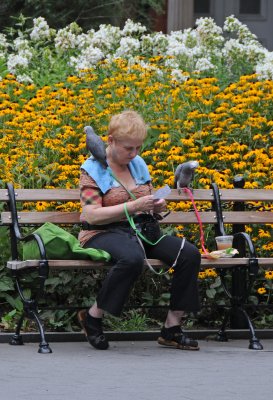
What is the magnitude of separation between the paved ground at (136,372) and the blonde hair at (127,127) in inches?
48.2

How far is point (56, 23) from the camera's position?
14156 mm

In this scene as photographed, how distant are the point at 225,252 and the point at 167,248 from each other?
1.42 feet

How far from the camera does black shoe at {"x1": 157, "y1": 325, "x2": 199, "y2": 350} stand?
7244 mm

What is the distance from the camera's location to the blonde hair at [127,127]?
282 inches

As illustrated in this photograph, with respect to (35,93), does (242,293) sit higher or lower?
lower

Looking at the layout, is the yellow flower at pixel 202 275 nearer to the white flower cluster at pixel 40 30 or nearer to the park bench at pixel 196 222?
the park bench at pixel 196 222

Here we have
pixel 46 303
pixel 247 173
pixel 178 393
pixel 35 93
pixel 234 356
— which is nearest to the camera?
pixel 178 393

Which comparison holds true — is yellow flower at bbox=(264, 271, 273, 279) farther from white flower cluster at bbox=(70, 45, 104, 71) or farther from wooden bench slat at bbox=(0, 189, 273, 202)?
white flower cluster at bbox=(70, 45, 104, 71)

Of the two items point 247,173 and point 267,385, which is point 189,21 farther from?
point 267,385

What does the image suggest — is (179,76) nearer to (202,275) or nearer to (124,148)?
(202,275)

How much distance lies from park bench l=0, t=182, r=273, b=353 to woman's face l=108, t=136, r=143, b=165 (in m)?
0.62

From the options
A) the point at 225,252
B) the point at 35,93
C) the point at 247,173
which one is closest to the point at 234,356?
the point at 225,252

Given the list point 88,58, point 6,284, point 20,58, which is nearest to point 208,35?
point 88,58

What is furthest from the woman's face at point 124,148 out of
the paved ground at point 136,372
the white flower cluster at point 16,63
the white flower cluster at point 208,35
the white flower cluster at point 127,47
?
the white flower cluster at point 208,35
